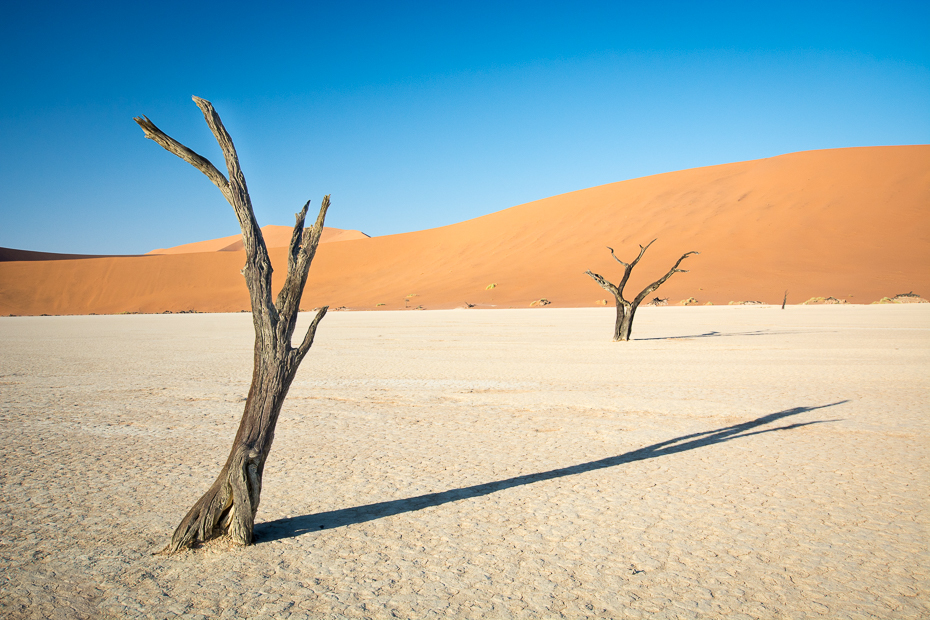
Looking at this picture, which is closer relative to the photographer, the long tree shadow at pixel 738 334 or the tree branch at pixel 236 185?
the tree branch at pixel 236 185

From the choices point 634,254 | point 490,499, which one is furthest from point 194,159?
point 634,254

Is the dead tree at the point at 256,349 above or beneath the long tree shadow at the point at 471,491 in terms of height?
above

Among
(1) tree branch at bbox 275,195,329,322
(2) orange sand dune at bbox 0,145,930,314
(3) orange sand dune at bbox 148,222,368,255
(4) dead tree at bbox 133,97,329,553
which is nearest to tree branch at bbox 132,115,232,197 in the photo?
(4) dead tree at bbox 133,97,329,553

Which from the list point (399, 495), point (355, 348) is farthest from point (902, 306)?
point (399, 495)

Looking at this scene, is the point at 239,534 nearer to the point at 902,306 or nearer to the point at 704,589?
the point at 704,589

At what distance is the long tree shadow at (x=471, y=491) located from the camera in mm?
3664

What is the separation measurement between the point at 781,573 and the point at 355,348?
1255 cm

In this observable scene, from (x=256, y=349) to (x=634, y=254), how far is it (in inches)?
1935

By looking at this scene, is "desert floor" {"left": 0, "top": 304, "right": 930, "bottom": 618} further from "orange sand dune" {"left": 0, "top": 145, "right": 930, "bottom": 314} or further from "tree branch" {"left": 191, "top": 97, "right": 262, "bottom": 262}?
"orange sand dune" {"left": 0, "top": 145, "right": 930, "bottom": 314}

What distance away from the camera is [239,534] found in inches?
132

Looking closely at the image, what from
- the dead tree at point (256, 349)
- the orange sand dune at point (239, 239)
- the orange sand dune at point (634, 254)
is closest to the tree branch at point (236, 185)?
the dead tree at point (256, 349)

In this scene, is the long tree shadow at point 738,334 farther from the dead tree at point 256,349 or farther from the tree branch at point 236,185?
the tree branch at point 236,185

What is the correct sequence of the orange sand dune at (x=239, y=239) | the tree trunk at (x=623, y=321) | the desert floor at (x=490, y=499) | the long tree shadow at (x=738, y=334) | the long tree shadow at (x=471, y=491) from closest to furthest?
the desert floor at (x=490, y=499)
the long tree shadow at (x=471, y=491)
the tree trunk at (x=623, y=321)
the long tree shadow at (x=738, y=334)
the orange sand dune at (x=239, y=239)

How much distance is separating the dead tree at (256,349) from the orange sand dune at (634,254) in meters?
39.5
